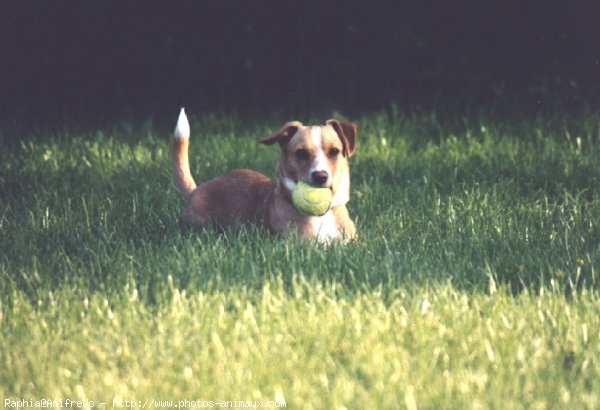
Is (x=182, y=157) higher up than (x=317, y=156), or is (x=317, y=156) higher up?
(x=317, y=156)

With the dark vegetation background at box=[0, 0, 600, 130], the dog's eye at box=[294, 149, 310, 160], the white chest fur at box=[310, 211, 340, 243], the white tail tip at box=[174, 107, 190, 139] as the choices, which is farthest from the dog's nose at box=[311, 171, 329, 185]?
the dark vegetation background at box=[0, 0, 600, 130]

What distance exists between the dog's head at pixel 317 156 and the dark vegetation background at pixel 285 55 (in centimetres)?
Answer: 423

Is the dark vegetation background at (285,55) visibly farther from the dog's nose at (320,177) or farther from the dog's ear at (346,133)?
the dog's nose at (320,177)

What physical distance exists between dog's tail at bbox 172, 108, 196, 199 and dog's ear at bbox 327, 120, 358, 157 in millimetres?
1058

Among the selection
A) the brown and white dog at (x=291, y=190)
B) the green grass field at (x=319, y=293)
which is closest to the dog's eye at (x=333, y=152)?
the brown and white dog at (x=291, y=190)

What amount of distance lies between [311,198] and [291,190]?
23cm

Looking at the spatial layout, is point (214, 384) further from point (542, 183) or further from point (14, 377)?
point (542, 183)

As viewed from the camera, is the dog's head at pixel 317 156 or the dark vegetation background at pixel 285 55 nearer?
the dog's head at pixel 317 156

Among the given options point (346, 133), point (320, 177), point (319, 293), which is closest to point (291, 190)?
point (320, 177)

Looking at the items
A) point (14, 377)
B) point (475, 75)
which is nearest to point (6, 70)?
point (475, 75)

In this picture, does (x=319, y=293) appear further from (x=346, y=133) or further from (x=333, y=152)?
(x=346, y=133)

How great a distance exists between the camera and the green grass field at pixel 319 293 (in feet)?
14.0

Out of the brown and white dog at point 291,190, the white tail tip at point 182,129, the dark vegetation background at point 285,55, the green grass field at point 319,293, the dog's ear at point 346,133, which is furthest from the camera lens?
the dark vegetation background at point 285,55

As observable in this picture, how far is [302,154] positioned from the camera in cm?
631
